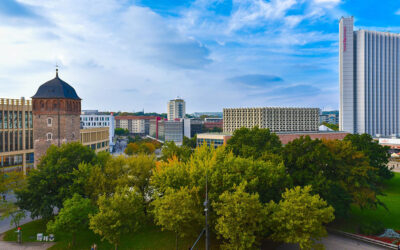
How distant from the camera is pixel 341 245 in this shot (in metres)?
26.6

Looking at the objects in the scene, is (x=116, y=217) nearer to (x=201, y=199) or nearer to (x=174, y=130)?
(x=201, y=199)

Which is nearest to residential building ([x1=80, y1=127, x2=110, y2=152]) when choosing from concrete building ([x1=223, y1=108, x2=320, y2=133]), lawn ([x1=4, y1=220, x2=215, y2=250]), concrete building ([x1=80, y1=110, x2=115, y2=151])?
lawn ([x1=4, y1=220, x2=215, y2=250])

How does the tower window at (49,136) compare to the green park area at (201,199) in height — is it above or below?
above

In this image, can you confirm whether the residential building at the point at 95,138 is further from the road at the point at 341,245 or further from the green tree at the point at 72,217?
the road at the point at 341,245

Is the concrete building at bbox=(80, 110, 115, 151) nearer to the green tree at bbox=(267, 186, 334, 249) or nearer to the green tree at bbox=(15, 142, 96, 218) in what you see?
the green tree at bbox=(15, 142, 96, 218)

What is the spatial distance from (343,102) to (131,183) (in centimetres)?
12462

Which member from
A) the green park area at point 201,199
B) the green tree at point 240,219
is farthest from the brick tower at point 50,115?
the green tree at point 240,219

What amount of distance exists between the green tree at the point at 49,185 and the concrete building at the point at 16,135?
24939mm

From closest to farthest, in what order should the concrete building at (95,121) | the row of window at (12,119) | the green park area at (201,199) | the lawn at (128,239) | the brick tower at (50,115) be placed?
the green park area at (201,199) < the lawn at (128,239) < the brick tower at (50,115) < the row of window at (12,119) < the concrete building at (95,121)

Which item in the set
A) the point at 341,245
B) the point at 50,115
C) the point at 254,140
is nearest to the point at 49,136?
the point at 50,115

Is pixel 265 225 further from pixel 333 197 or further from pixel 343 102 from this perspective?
pixel 343 102

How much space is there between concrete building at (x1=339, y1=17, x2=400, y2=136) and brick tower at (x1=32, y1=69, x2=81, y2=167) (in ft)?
→ 398

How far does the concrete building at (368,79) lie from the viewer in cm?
12838

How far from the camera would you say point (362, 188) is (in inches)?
1241
